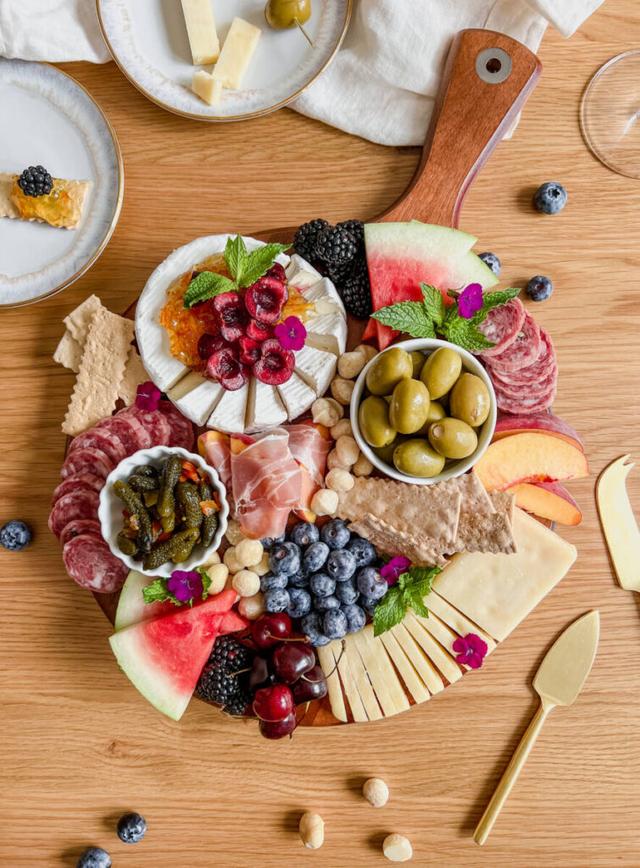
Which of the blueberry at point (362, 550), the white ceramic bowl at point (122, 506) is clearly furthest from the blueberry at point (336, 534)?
the white ceramic bowl at point (122, 506)

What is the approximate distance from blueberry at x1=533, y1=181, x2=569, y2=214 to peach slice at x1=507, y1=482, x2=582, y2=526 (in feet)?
2.30

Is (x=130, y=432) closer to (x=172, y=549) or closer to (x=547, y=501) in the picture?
(x=172, y=549)

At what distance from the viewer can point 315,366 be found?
189 cm

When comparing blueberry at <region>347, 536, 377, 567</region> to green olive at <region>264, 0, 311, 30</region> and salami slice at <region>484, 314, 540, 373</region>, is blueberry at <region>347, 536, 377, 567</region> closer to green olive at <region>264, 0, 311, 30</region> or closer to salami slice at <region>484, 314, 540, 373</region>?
salami slice at <region>484, 314, 540, 373</region>

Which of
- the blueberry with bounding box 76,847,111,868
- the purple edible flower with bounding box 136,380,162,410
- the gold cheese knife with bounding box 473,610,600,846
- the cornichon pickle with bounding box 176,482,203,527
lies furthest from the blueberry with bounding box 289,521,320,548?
the blueberry with bounding box 76,847,111,868

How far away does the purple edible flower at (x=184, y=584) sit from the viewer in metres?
1.82

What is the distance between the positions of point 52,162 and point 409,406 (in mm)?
1148

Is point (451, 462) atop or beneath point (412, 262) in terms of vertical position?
beneath

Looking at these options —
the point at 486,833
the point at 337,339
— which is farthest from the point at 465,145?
the point at 486,833

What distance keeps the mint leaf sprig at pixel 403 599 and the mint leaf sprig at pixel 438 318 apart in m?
0.54

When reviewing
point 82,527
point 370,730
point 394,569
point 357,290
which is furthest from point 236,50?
point 370,730

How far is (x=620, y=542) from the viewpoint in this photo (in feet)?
6.64

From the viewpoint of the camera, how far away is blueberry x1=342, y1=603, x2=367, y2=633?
6.12 ft

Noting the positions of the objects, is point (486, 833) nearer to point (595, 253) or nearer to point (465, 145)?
point (595, 253)
